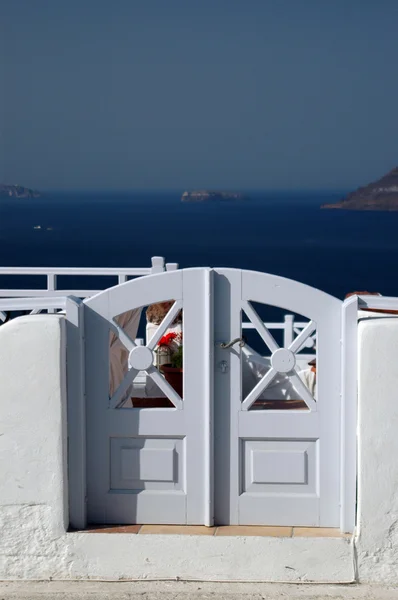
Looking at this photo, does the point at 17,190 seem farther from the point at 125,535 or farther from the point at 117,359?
the point at 125,535

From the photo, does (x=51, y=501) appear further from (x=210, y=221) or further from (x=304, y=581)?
(x=210, y=221)

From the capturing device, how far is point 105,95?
125 m

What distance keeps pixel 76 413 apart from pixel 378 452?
4.78ft

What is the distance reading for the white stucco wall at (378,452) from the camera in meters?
5.36

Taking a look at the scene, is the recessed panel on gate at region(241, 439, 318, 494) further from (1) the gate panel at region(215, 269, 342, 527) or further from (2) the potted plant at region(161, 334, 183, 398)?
(2) the potted plant at region(161, 334, 183, 398)

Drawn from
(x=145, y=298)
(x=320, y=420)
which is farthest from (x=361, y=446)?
(x=145, y=298)

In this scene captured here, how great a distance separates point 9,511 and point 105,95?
12237cm

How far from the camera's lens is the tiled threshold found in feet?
18.3

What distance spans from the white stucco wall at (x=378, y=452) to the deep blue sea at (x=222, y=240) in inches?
2765

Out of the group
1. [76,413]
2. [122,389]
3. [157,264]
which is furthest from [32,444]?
[157,264]

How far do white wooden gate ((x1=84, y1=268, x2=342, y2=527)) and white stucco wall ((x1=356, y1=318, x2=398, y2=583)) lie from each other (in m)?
0.20

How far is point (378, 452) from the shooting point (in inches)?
213

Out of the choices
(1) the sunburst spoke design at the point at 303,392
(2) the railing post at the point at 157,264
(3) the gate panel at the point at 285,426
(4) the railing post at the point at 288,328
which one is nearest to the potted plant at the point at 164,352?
(3) the gate panel at the point at 285,426

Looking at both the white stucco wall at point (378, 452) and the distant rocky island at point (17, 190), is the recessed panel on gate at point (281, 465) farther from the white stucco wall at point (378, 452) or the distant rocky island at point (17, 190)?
the distant rocky island at point (17, 190)
